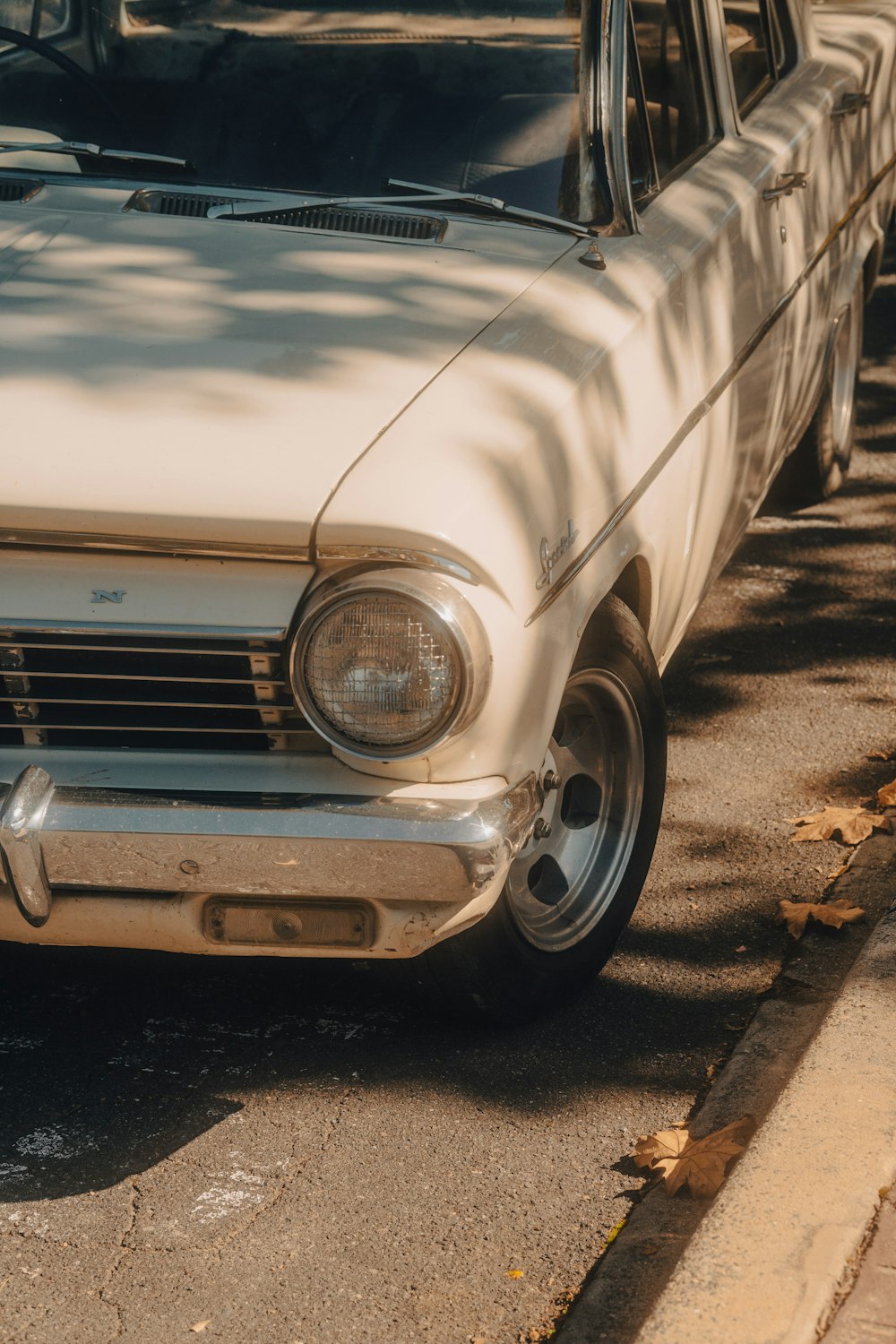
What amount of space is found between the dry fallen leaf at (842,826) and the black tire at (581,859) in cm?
65

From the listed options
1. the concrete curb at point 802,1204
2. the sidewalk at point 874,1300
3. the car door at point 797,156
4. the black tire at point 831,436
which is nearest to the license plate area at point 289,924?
the concrete curb at point 802,1204

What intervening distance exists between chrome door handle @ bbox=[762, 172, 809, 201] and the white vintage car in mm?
46

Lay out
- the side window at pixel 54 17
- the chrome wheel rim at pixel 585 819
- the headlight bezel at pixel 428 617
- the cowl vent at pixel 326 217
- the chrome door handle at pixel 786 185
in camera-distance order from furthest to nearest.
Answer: the chrome door handle at pixel 786 185, the side window at pixel 54 17, the cowl vent at pixel 326 217, the chrome wheel rim at pixel 585 819, the headlight bezel at pixel 428 617

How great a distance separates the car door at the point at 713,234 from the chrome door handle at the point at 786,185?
0.02 metres

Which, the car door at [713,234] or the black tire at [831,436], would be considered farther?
the black tire at [831,436]

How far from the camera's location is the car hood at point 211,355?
7.84 feet

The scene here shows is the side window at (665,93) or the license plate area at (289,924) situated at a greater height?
the side window at (665,93)

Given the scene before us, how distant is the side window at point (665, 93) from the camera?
3549 millimetres

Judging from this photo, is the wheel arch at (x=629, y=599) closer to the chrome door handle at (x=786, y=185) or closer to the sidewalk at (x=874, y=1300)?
the sidewalk at (x=874, y=1300)

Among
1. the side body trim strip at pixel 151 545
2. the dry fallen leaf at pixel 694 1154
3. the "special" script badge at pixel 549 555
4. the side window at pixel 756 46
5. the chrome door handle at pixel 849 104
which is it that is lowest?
the dry fallen leaf at pixel 694 1154

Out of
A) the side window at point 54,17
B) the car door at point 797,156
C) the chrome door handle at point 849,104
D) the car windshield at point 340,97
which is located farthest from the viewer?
the chrome door handle at point 849,104

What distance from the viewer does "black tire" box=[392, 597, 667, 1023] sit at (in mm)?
2908

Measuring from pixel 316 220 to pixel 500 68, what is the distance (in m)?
0.60

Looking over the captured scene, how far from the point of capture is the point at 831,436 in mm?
5773
